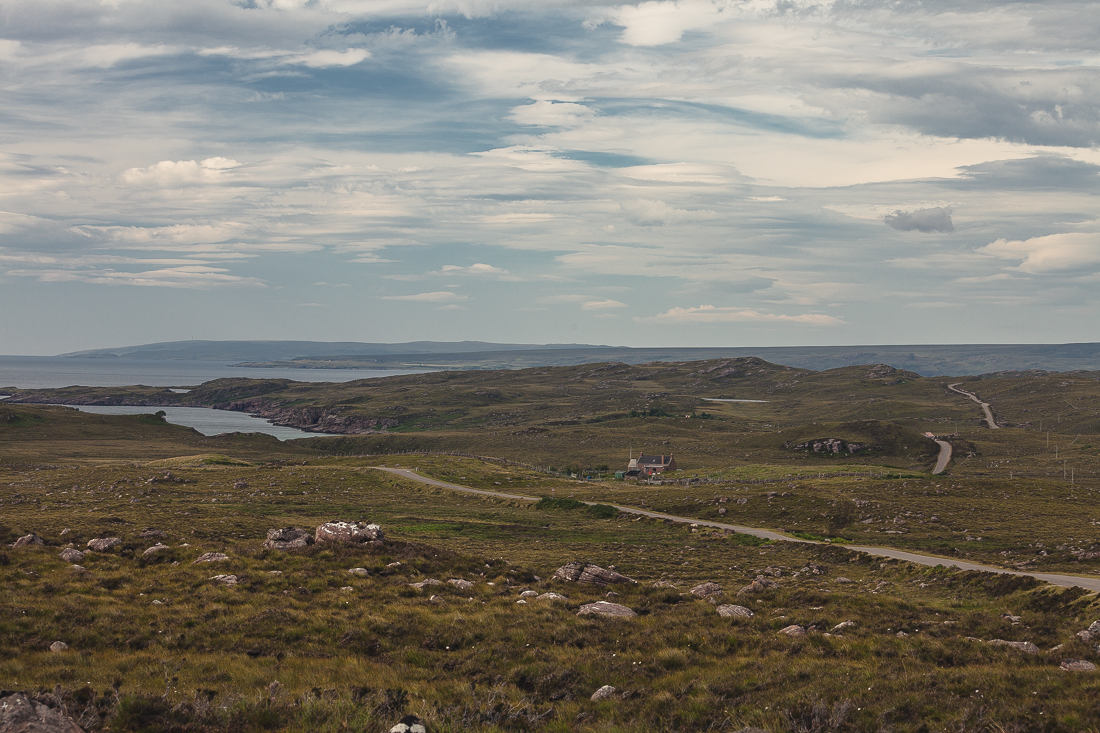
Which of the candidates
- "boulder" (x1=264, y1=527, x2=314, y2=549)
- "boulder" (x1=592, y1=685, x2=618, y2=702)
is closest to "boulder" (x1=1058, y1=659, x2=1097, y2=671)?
"boulder" (x1=592, y1=685, x2=618, y2=702)

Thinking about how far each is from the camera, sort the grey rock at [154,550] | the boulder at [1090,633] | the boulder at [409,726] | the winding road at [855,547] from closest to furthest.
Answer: the boulder at [409,726] → the boulder at [1090,633] → the grey rock at [154,550] → the winding road at [855,547]

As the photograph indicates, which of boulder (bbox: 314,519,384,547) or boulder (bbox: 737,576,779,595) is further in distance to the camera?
boulder (bbox: 314,519,384,547)

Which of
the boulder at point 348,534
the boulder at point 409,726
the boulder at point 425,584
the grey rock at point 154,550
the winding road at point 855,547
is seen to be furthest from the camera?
the winding road at point 855,547

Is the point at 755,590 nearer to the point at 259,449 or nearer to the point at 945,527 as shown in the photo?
the point at 945,527

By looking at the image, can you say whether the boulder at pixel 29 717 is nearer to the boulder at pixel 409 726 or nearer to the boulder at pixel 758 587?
the boulder at pixel 409 726

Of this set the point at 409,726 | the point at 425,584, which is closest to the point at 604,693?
the point at 409,726

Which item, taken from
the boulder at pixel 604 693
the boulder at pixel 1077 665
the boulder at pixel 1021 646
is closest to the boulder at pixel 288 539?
the boulder at pixel 604 693

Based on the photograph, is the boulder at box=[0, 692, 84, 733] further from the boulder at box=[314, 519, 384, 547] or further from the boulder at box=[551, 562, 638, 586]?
the boulder at box=[551, 562, 638, 586]
